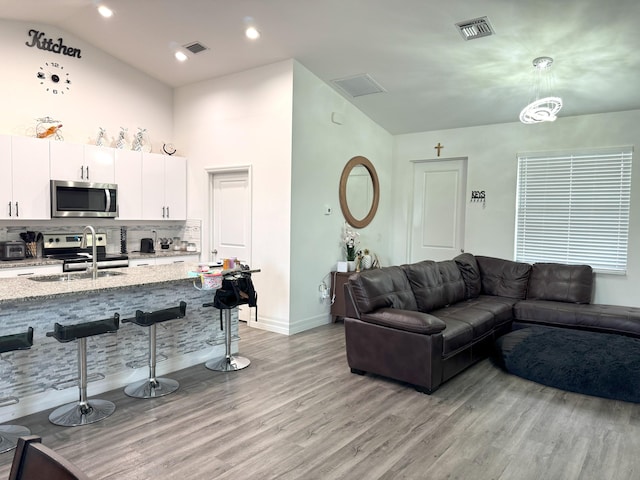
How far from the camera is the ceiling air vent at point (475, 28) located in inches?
145

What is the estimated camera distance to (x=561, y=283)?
17.4 ft

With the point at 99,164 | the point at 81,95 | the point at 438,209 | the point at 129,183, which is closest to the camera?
the point at 99,164

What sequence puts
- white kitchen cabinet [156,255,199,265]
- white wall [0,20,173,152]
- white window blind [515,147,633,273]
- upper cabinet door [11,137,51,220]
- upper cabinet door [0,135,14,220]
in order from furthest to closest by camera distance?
white kitchen cabinet [156,255,199,265] < white window blind [515,147,633,273] < white wall [0,20,173,152] < upper cabinet door [11,137,51,220] < upper cabinet door [0,135,14,220]

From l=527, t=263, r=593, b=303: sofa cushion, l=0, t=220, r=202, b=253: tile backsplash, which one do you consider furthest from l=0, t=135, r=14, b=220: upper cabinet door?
l=527, t=263, r=593, b=303: sofa cushion

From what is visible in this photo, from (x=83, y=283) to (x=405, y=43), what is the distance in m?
3.60

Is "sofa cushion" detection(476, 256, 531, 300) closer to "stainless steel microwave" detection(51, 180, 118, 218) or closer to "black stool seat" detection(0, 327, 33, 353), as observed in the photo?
"stainless steel microwave" detection(51, 180, 118, 218)

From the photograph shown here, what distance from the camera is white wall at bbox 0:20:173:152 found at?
4875 mm

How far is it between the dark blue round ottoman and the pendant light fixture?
213 cm

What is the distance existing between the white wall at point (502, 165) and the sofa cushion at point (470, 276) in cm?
65

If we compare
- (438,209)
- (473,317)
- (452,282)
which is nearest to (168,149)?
(438,209)

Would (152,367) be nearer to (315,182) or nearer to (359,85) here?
(315,182)

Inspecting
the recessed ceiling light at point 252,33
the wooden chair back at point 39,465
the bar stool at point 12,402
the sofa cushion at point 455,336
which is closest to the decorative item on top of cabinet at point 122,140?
the recessed ceiling light at point 252,33

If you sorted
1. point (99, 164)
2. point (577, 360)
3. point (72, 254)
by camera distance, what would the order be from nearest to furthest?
point (577, 360), point (72, 254), point (99, 164)

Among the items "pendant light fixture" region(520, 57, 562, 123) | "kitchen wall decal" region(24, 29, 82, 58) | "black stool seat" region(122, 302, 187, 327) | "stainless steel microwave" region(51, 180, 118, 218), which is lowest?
"black stool seat" region(122, 302, 187, 327)
